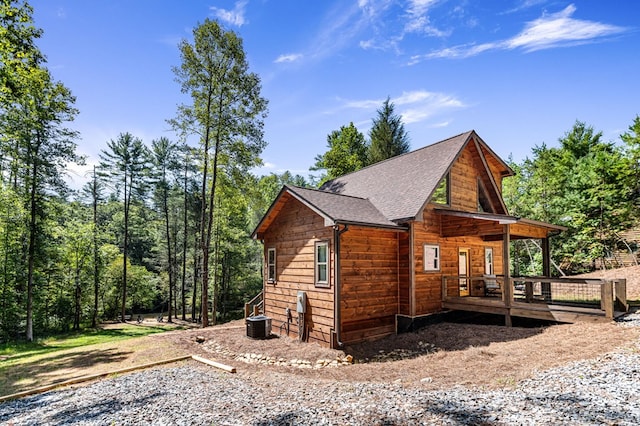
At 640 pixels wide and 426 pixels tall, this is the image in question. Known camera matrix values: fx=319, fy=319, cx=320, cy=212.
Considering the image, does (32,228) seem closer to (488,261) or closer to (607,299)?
(488,261)

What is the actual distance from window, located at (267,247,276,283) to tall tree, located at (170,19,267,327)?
179 inches

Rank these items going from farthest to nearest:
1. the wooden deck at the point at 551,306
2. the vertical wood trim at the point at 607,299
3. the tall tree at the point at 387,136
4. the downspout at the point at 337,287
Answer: the tall tree at the point at 387,136 → the downspout at the point at 337,287 → the wooden deck at the point at 551,306 → the vertical wood trim at the point at 607,299

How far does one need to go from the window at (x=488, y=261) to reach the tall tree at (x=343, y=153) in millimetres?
15599

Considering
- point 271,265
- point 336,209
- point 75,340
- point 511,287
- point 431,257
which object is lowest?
point 75,340

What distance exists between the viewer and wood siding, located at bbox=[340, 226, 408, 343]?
9.31 metres

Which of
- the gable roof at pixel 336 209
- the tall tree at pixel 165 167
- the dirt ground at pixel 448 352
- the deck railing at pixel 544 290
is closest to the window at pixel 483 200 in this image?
the deck railing at pixel 544 290

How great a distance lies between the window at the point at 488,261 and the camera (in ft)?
44.1

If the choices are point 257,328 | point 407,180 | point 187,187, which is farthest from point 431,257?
point 187,187

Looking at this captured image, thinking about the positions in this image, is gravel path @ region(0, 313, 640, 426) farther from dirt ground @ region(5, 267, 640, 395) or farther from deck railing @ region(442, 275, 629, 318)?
deck railing @ region(442, 275, 629, 318)

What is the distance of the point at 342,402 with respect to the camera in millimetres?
4926

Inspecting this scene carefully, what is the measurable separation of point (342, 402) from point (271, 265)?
25.4 ft

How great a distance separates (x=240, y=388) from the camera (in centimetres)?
598

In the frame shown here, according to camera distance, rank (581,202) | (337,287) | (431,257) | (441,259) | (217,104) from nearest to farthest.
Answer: (337,287) < (431,257) < (441,259) < (217,104) < (581,202)

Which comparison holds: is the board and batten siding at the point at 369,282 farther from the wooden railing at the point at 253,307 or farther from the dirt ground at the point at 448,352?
the wooden railing at the point at 253,307
